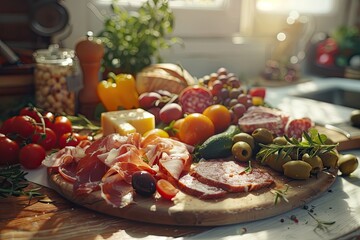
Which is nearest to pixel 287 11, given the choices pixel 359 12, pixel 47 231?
pixel 359 12

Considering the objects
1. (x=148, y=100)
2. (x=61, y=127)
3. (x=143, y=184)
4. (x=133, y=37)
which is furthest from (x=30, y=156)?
(x=133, y=37)

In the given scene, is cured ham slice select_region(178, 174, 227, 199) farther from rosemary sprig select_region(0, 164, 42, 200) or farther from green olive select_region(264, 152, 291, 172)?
rosemary sprig select_region(0, 164, 42, 200)

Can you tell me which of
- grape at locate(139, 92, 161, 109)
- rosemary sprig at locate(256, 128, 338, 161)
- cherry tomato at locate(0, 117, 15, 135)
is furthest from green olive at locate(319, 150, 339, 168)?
cherry tomato at locate(0, 117, 15, 135)

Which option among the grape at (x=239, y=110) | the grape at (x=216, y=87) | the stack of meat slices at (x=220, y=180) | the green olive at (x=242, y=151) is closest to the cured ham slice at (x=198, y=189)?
the stack of meat slices at (x=220, y=180)

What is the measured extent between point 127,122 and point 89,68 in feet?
1.14

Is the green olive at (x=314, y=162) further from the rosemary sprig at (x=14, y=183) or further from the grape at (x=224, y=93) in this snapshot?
the rosemary sprig at (x=14, y=183)

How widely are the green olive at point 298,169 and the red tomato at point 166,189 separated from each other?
0.80 ft

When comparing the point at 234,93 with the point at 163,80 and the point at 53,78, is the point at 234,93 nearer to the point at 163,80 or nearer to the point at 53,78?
the point at 163,80

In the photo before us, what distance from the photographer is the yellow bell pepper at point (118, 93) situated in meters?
1.27

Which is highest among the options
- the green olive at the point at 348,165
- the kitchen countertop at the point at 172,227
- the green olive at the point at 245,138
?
the green olive at the point at 245,138

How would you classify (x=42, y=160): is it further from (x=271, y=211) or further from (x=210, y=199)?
(x=271, y=211)

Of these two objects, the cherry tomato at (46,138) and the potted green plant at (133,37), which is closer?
the cherry tomato at (46,138)

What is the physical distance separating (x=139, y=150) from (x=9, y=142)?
297 mm

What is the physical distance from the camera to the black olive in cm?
74
